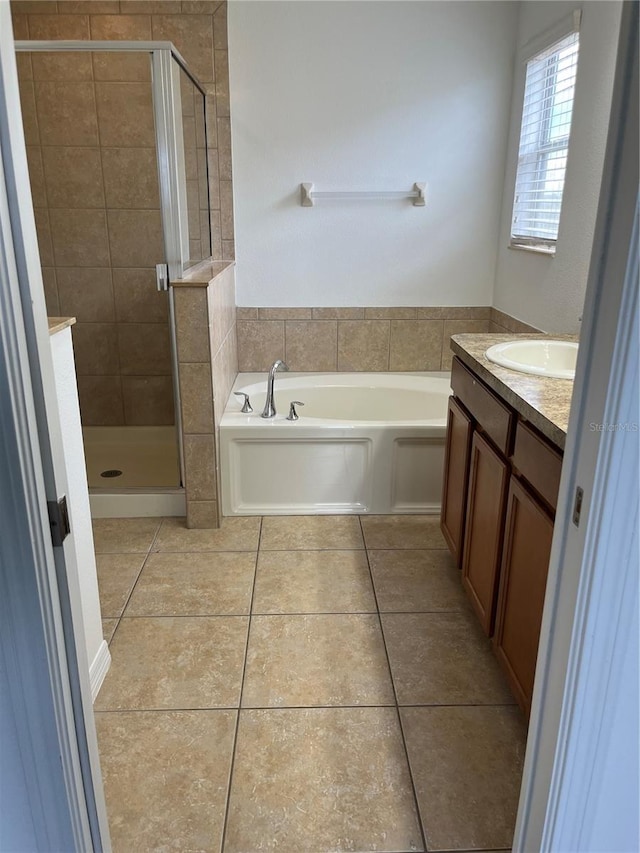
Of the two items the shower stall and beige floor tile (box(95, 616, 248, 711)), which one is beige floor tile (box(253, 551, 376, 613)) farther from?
the shower stall

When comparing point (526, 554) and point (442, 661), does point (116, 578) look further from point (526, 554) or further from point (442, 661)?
point (526, 554)

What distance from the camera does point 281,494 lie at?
3.07 meters

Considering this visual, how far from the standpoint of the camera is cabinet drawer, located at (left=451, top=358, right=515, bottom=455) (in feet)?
5.98

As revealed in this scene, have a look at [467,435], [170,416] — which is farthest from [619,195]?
[170,416]

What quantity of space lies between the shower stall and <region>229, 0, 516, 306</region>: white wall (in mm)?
348

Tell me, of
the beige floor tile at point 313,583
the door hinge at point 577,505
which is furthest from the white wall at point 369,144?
the door hinge at point 577,505

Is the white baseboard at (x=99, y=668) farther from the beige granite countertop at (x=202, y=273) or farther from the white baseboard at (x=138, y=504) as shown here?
the beige granite countertop at (x=202, y=273)

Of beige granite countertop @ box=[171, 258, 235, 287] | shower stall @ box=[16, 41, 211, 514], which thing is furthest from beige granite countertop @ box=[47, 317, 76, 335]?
shower stall @ box=[16, 41, 211, 514]

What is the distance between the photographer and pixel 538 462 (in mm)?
1577

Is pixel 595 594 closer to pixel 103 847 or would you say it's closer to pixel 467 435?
pixel 103 847

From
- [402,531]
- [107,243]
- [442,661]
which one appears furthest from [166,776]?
[107,243]

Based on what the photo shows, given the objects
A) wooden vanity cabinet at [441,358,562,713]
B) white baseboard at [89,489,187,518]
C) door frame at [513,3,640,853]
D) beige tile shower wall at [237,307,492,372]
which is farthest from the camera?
beige tile shower wall at [237,307,492,372]

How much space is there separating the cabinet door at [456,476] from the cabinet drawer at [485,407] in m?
0.07

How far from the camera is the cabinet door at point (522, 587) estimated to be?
5.11ft
